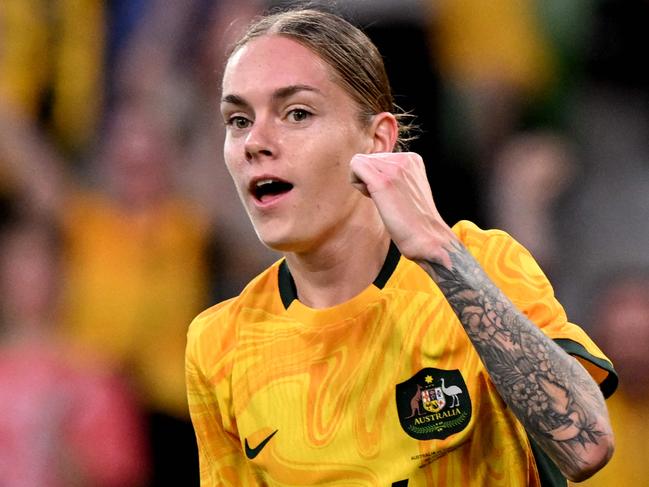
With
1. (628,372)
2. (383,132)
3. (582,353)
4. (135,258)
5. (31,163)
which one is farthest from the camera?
(31,163)

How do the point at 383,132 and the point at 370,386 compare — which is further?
the point at 383,132

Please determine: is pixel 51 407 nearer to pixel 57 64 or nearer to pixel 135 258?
pixel 135 258

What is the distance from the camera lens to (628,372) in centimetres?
464

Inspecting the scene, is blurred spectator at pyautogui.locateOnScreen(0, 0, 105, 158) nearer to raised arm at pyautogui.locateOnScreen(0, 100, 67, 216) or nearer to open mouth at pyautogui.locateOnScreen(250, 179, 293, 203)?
raised arm at pyautogui.locateOnScreen(0, 100, 67, 216)

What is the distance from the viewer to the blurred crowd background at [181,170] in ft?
16.2

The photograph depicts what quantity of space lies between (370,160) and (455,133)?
→ 289cm

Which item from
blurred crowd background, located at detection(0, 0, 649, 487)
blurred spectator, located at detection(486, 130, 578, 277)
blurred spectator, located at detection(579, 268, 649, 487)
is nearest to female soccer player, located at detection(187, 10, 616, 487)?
blurred spectator, located at detection(579, 268, 649, 487)

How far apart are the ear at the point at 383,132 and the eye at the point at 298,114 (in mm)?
210

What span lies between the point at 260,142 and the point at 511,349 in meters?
0.77

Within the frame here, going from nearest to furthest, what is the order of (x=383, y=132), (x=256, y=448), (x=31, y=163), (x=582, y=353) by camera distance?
(x=582, y=353) → (x=256, y=448) → (x=383, y=132) → (x=31, y=163)

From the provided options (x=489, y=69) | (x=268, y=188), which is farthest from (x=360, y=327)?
(x=489, y=69)

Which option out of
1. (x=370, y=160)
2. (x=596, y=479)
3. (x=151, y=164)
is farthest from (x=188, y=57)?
(x=370, y=160)

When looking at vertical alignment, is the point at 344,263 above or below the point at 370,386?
above

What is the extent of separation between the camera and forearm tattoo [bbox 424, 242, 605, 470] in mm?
2430
